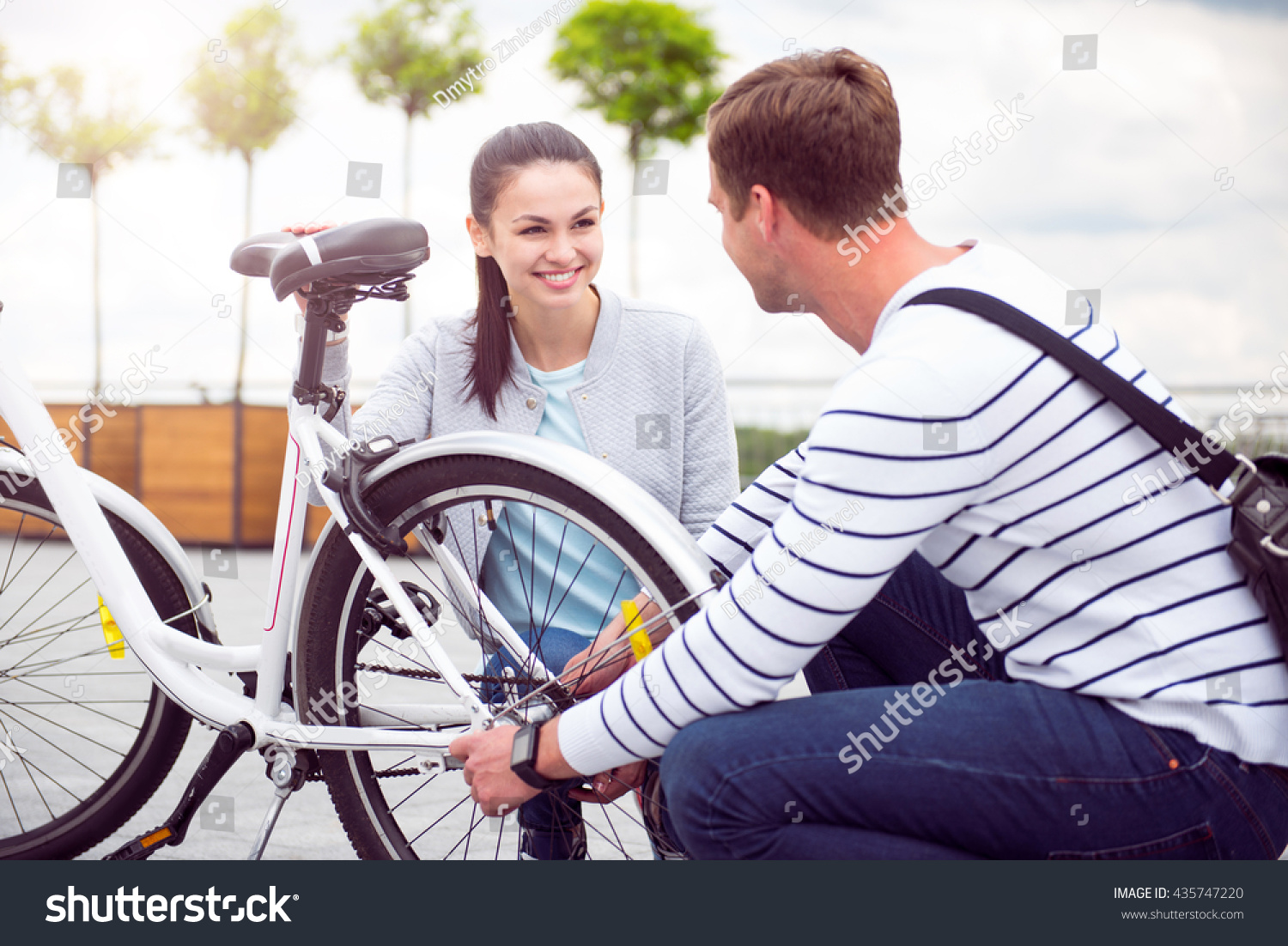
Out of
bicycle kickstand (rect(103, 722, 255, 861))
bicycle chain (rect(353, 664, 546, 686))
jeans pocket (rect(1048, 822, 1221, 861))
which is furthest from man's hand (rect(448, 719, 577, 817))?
jeans pocket (rect(1048, 822, 1221, 861))

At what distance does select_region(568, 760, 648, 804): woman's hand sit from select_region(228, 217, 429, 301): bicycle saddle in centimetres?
80

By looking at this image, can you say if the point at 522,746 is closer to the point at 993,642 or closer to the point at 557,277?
the point at 993,642

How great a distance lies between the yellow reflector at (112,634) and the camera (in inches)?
80.7

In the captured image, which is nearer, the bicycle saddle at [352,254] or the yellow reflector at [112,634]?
the bicycle saddle at [352,254]

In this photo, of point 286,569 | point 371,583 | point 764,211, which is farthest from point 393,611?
point 764,211

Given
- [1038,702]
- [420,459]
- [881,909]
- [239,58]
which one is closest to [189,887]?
[420,459]

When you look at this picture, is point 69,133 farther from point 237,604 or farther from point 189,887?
point 189,887

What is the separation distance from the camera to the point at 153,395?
7.92m

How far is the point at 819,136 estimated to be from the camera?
1.41 metres

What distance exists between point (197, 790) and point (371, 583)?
47 centimetres

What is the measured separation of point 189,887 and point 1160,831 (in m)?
1.26

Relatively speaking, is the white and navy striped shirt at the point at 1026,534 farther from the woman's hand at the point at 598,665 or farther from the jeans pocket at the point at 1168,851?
the woman's hand at the point at 598,665

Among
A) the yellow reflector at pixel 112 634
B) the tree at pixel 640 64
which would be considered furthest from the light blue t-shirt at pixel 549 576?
the tree at pixel 640 64

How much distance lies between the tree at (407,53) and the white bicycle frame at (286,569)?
24.0 ft
